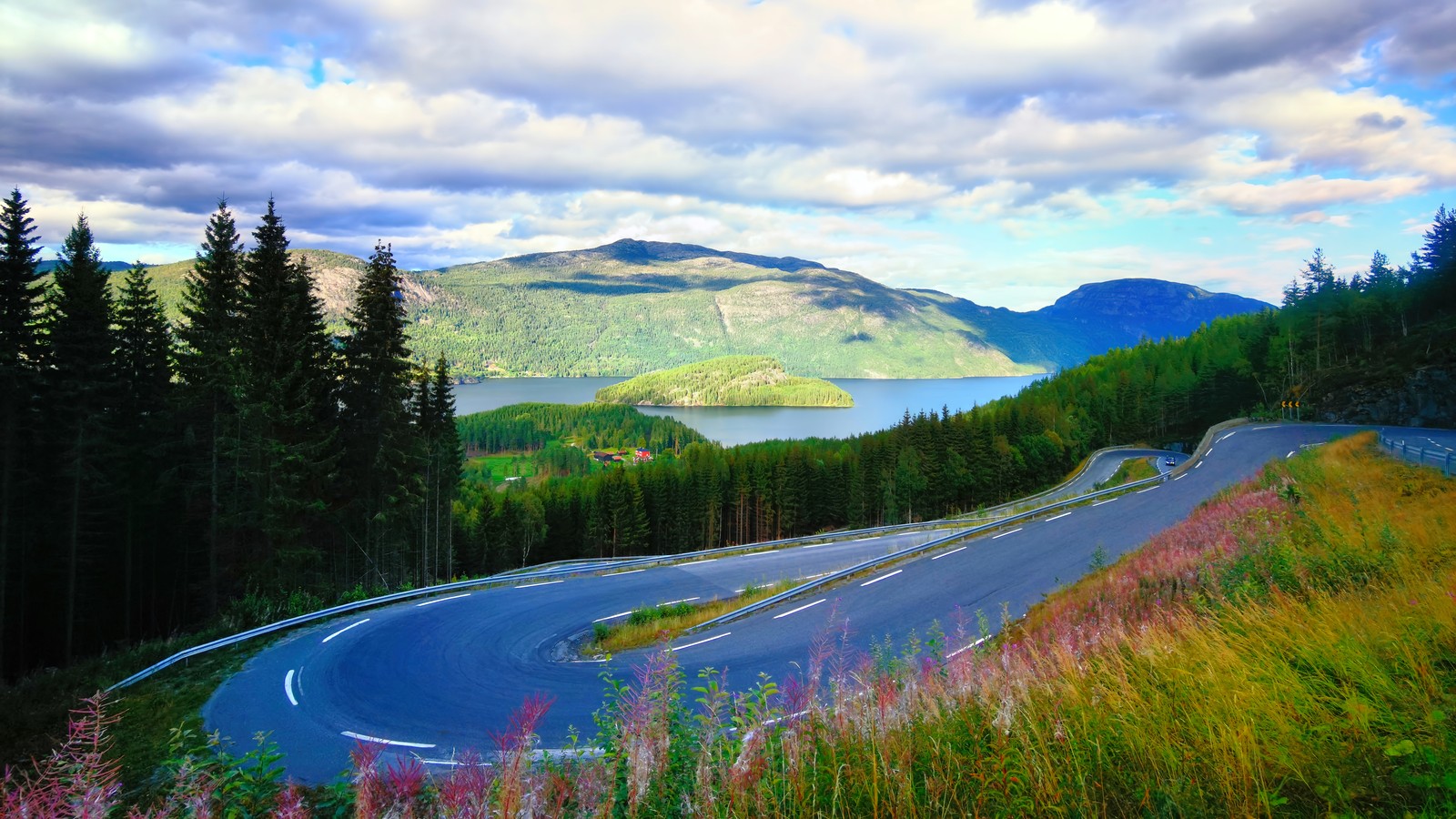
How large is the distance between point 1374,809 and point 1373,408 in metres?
50.0

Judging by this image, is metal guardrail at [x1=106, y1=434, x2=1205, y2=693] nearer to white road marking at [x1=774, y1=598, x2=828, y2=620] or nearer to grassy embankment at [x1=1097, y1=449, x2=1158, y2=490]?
white road marking at [x1=774, y1=598, x2=828, y2=620]

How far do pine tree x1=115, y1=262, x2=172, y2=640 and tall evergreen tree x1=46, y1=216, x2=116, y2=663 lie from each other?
32.1 inches

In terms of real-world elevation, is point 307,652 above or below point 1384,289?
below

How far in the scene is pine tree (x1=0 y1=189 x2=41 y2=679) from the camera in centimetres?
1639

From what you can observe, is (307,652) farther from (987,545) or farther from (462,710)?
(987,545)

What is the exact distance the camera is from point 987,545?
20.0 meters

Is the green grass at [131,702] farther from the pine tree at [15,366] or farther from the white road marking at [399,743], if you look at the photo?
the pine tree at [15,366]

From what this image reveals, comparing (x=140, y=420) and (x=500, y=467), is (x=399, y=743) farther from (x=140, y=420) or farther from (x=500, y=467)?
(x=500, y=467)

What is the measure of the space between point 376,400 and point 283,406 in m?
3.23

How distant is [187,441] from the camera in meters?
19.5

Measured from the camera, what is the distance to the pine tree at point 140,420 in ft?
68.8

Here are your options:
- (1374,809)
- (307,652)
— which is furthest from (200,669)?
(1374,809)

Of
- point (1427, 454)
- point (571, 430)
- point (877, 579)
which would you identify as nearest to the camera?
point (1427, 454)

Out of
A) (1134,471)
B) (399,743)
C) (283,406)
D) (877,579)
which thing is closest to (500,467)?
(1134,471)
